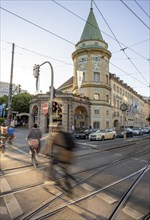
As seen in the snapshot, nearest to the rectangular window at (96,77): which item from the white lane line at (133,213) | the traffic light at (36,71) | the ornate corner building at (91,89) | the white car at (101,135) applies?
the ornate corner building at (91,89)

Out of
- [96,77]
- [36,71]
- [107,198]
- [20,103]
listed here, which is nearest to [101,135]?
[36,71]

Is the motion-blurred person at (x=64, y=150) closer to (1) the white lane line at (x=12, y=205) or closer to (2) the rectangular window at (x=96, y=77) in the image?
(1) the white lane line at (x=12, y=205)

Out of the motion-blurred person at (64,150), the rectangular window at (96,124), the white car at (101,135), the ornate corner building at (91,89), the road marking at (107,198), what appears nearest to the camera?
the road marking at (107,198)

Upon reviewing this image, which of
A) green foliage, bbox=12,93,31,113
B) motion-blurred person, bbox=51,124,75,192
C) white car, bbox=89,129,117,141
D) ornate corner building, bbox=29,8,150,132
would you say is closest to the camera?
motion-blurred person, bbox=51,124,75,192

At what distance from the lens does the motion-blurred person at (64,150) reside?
5547 mm

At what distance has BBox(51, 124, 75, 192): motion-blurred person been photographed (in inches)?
218

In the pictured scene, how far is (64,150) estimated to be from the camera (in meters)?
5.57

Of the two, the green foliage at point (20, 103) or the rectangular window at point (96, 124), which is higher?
the green foliage at point (20, 103)

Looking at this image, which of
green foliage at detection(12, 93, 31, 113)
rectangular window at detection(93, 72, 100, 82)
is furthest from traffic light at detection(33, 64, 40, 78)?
green foliage at detection(12, 93, 31, 113)

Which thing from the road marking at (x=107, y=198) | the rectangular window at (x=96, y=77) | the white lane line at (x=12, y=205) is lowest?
the road marking at (x=107, y=198)

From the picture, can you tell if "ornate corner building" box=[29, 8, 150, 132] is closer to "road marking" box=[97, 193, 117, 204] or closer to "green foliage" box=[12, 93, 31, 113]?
"green foliage" box=[12, 93, 31, 113]

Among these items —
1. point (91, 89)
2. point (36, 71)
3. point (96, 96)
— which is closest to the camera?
point (36, 71)

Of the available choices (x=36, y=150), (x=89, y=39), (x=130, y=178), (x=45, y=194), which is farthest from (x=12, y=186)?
(x=89, y=39)

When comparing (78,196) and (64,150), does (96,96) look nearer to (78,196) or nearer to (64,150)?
(64,150)
